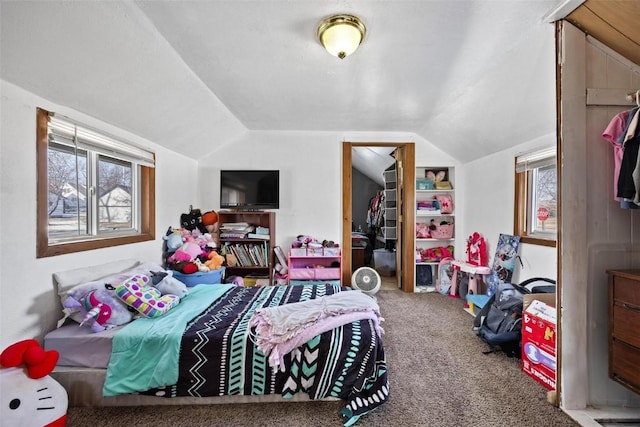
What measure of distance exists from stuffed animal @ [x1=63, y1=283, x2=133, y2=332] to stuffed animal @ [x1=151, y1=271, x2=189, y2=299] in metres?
0.34

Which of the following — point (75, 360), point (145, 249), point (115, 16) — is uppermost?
point (115, 16)

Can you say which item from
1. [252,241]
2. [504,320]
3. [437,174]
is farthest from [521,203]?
[252,241]

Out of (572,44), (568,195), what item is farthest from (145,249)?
(572,44)

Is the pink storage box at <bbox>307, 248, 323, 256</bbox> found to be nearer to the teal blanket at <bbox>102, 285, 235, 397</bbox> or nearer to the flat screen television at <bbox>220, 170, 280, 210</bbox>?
the flat screen television at <bbox>220, 170, 280, 210</bbox>

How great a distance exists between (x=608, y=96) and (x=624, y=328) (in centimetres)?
131

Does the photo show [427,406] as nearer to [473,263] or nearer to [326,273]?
[326,273]

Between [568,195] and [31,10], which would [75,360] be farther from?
[568,195]

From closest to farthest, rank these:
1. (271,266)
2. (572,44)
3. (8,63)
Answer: (8,63) → (572,44) → (271,266)

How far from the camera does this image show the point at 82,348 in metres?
1.54

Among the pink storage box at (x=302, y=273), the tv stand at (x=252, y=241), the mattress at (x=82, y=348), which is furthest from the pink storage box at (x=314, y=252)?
the mattress at (x=82, y=348)

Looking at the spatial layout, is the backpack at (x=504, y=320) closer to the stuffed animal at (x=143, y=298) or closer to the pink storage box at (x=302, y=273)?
the pink storage box at (x=302, y=273)

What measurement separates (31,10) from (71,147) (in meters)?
0.96

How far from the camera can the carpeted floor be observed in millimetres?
1460

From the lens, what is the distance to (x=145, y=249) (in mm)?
2615
